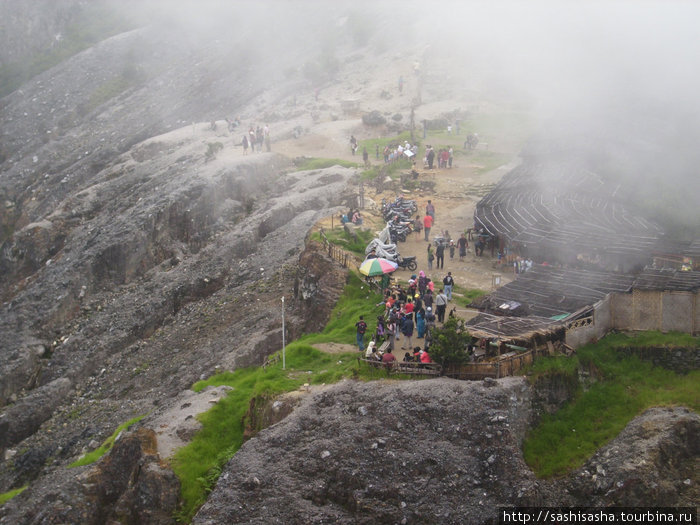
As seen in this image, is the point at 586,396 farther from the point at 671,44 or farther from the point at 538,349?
the point at 671,44

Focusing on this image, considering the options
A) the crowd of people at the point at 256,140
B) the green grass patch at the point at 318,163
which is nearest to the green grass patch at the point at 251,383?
the green grass patch at the point at 318,163

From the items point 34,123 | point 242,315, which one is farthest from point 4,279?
point 34,123

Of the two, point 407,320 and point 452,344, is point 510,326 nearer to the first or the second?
point 452,344

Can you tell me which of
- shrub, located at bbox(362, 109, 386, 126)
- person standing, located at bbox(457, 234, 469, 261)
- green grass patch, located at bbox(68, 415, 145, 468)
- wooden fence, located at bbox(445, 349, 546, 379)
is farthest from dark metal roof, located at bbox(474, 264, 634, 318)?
shrub, located at bbox(362, 109, 386, 126)

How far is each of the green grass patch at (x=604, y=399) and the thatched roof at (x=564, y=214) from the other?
189 inches

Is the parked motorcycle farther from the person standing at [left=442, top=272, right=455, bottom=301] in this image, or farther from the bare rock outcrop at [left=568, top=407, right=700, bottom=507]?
the bare rock outcrop at [left=568, top=407, right=700, bottom=507]

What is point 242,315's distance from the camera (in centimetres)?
2950

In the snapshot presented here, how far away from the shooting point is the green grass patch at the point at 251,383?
18.4m

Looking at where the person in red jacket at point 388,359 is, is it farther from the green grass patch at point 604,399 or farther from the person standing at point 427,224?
the person standing at point 427,224

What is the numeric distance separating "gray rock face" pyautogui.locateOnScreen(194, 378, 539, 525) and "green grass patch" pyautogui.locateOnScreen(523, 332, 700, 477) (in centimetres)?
64

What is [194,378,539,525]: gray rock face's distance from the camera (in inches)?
591

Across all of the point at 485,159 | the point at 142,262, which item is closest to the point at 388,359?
the point at 142,262

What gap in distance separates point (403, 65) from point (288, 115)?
947 centimetres

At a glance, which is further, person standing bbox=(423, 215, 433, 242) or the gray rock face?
person standing bbox=(423, 215, 433, 242)
